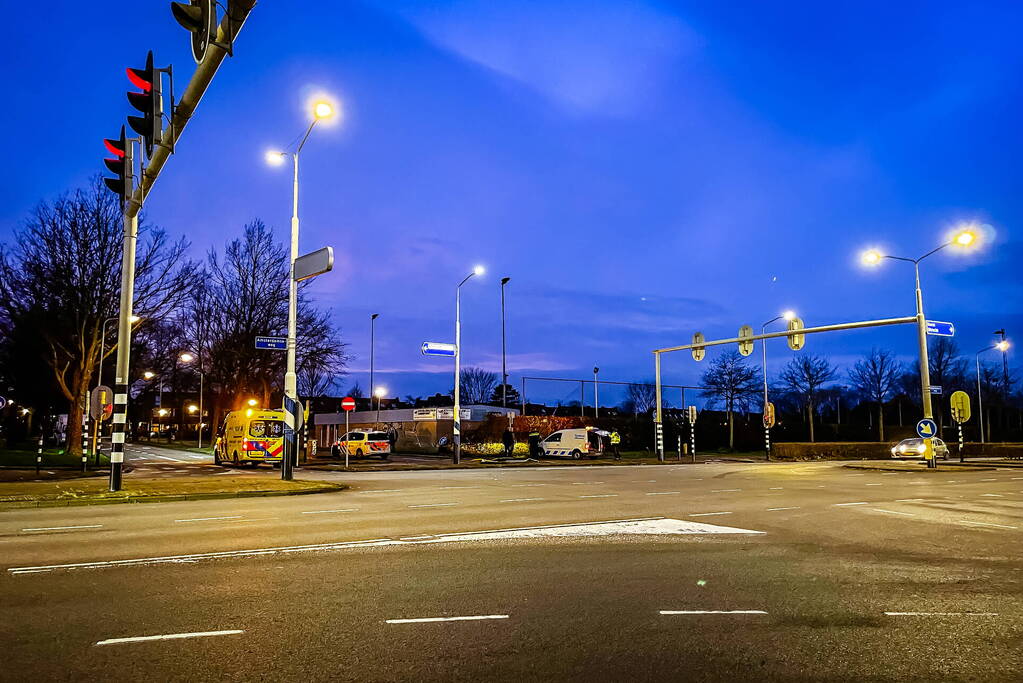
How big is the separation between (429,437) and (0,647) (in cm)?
5163

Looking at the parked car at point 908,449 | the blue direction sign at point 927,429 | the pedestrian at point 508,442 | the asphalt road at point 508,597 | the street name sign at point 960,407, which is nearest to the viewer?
the asphalt road at point 508,597

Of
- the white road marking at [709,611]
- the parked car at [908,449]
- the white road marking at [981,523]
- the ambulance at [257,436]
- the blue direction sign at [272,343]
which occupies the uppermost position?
the blue direction sign at [272,343]

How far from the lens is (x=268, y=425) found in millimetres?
33094

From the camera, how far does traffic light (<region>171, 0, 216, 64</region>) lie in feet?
26.1

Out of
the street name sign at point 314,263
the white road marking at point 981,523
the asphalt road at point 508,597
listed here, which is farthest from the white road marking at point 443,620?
the street name sign at point 314,263

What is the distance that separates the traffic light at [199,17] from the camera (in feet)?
26.1

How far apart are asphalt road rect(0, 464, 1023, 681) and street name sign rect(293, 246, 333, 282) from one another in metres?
7.69

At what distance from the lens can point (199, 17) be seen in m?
8.05

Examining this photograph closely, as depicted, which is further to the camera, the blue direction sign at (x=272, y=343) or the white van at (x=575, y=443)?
the white van at (x=575, y=443)

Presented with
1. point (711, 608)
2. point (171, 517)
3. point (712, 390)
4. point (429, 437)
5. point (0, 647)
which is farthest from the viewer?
point (712, 390)

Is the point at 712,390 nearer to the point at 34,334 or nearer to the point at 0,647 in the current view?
the point at 34,334

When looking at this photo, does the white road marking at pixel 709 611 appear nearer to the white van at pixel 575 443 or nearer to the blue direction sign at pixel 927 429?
the blue direction sign at pixel 927 429

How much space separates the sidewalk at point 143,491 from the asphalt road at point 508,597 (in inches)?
66.9

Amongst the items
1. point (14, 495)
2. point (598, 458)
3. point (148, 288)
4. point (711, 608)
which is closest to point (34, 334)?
point (148, 288)
